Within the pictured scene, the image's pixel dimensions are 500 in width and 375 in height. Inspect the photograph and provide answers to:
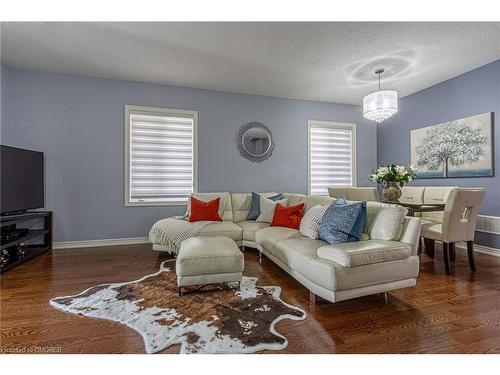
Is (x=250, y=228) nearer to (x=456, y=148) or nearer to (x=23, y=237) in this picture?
(x=23, y=237)

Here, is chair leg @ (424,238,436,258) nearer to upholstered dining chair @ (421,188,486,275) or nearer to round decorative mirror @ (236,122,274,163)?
upholstered dining chair @ (421,188,486,275)

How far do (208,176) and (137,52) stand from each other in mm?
2179

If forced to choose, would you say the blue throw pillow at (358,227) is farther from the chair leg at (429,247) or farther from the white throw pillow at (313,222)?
the chair leg at (429,247)

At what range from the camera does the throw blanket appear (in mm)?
3303

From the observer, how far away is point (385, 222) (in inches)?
90.5

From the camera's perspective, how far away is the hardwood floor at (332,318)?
1550 mm

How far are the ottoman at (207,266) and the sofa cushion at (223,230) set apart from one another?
3.46ft

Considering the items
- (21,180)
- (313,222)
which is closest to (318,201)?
(313,222)

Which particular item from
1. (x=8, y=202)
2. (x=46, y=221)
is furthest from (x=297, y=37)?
(x=46, y=221)

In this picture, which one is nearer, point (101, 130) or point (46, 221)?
point (46, 221)

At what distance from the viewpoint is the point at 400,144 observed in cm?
497

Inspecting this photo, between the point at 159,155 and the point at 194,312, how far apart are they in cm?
306

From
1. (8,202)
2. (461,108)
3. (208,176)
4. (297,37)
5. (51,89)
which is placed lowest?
(8,202)
